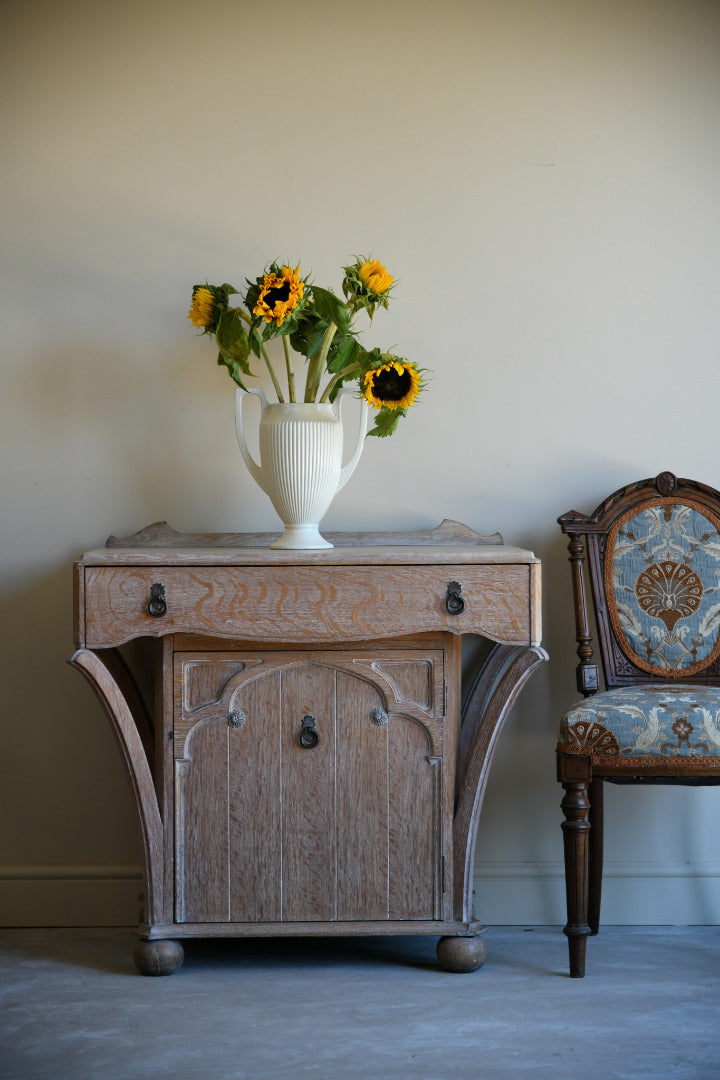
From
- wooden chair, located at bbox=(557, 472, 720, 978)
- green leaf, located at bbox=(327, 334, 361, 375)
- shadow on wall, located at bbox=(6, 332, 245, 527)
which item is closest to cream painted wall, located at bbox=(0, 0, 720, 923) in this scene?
shadow on wall, located at bbox=(6, 332, 245, 527)

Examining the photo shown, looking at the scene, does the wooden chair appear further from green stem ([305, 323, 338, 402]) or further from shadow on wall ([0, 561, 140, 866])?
shadow on wall ([0, 561, 140, 866])

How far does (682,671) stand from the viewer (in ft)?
8.02

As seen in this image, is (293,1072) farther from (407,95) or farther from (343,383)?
(407,95)

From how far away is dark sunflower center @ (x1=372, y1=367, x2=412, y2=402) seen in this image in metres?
2.26

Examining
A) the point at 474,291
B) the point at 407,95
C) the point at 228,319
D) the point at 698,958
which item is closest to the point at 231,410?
the point at 228,319

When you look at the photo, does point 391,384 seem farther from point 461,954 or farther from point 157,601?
point 461,954

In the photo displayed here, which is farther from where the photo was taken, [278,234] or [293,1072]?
[278,234]

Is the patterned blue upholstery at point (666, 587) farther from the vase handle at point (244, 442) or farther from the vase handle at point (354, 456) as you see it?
the vase handle at point (244, 442)

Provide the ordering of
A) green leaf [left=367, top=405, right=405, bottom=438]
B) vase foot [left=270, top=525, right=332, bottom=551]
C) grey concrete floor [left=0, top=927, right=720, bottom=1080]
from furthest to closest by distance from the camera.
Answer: green leaf [left=367, top=405, right=405, bottom=438] → vase foot [left=270, top=525, right=332, bottom=551] → grey concrete floor [left=0, top=927, right=720, bottom=1080]

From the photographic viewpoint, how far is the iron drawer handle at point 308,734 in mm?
2191

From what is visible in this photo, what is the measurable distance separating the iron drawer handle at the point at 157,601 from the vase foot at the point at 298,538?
309 mm

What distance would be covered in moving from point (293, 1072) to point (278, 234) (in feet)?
6.07

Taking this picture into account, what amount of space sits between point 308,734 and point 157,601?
419 millimetres

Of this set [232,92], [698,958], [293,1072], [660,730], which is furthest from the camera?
[232,92]
